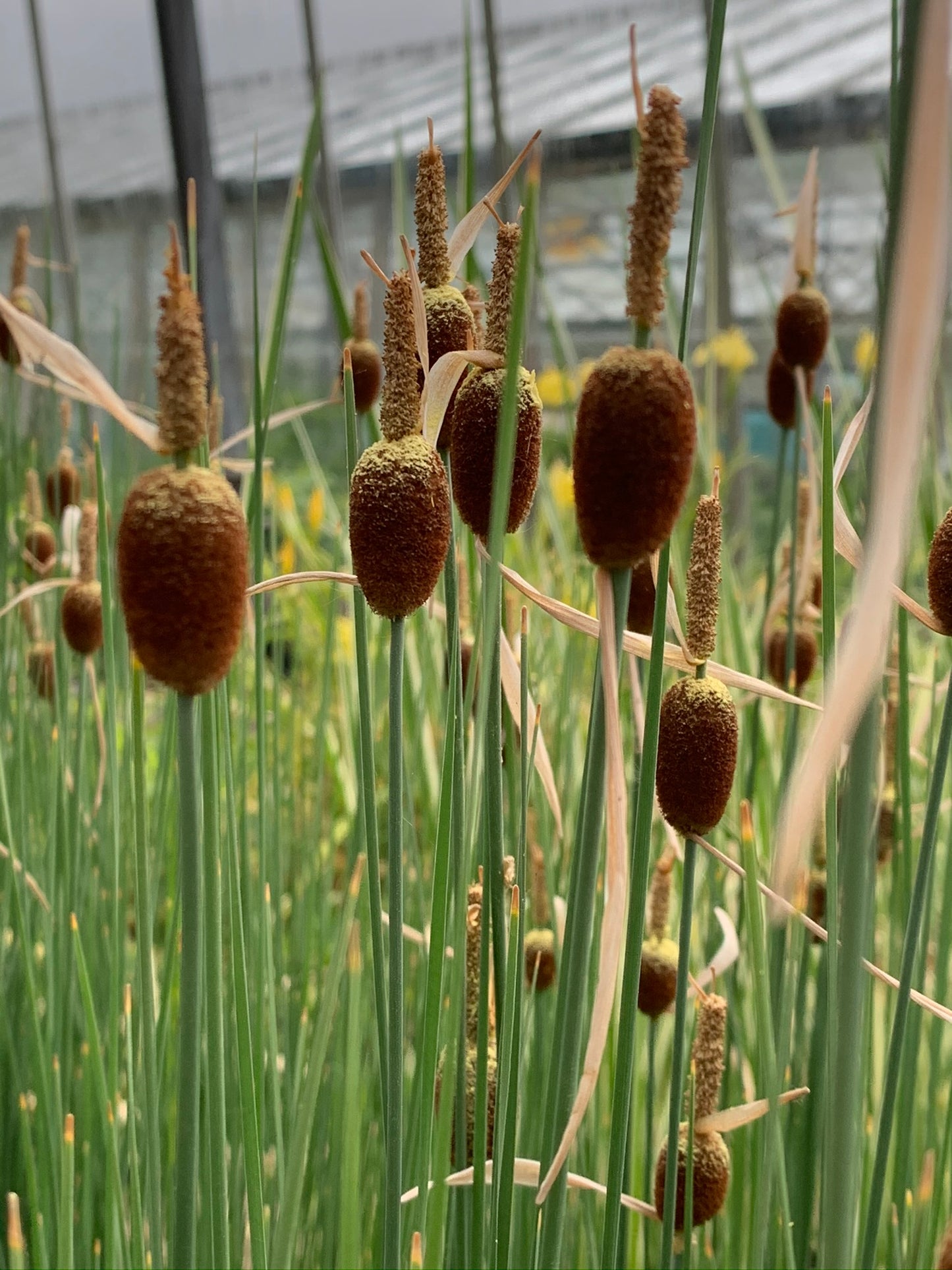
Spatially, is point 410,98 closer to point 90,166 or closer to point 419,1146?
point 90,166

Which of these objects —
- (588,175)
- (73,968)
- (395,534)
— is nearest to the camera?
(395,534)

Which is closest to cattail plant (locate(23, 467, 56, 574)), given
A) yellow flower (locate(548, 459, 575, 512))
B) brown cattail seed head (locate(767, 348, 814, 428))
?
brown cattail seed head (locate(767, 348, 814, 428))

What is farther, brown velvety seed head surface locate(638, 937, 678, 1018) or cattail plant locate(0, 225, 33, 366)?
cattail plant locate(0, 225, 33, 366)

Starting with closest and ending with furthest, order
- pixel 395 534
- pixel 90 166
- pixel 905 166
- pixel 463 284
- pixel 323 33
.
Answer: pixel 905 166 → pixel 395 534 → pixel 463 284 → pixel 323 33 → pixel 90 166

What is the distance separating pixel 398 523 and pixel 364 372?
0.91 feet

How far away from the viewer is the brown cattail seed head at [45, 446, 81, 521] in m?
0.84

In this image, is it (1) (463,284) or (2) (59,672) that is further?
(2) (59,672)

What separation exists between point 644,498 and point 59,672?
1.61 ft

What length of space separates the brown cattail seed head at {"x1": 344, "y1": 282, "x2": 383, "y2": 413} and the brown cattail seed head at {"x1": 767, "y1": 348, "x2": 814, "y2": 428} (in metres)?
0.20

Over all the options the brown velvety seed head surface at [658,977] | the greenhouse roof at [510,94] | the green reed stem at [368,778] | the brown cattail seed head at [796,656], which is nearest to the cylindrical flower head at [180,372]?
the green reed stem at [368,778]

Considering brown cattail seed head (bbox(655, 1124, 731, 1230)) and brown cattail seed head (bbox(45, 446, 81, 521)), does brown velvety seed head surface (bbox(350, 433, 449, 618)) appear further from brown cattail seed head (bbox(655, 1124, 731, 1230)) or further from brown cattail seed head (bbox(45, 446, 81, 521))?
brown cattail seed head (bbox(45, 446, 81, 521))

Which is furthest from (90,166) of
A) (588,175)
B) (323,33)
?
(588,175)

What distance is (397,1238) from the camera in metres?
0.28

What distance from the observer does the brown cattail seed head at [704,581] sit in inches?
11.6
